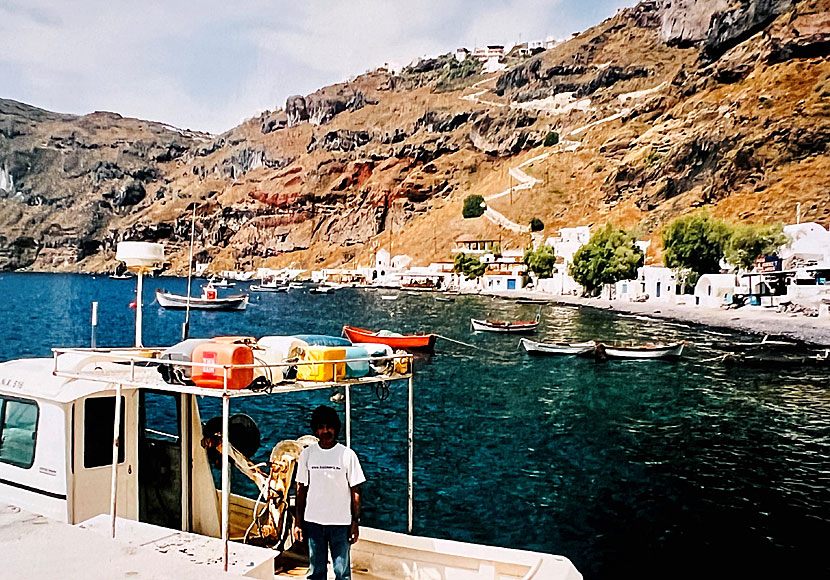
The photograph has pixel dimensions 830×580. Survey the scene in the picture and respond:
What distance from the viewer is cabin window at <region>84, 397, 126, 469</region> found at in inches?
309

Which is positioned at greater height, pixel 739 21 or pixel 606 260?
pixel 739 21

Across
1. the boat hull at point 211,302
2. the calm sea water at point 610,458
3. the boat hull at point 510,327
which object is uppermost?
the boat hull at point 211,302

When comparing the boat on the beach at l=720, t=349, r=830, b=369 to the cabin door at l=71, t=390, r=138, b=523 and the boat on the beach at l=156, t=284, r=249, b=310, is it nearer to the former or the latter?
the cabin door at l=71, t=390, r=138, b=523

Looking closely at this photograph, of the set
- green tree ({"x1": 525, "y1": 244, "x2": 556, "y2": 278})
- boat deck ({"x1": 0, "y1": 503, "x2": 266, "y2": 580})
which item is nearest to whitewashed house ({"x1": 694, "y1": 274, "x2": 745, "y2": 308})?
green tree ({"x1": 525, "y1": 244, "x2": 556, "y2": 278})

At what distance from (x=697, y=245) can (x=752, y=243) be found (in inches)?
256

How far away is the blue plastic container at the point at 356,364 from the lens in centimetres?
801

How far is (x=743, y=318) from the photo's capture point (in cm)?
6944

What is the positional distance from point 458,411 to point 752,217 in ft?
313

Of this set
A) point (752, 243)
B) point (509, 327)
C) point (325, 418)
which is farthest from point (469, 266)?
point (325, 418)

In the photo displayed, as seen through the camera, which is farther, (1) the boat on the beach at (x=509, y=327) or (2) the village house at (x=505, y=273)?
(2) the village house at (x=505, y=273)

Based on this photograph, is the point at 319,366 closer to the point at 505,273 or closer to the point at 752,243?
the point at 752,243

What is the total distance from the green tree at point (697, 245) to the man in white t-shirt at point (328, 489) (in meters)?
91.4

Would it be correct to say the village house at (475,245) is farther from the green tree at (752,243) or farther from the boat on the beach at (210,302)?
the green tree at (752,243)

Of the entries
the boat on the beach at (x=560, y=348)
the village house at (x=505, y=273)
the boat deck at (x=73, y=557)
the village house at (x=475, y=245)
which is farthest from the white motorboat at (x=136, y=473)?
the village house at (x=475, y=245)
